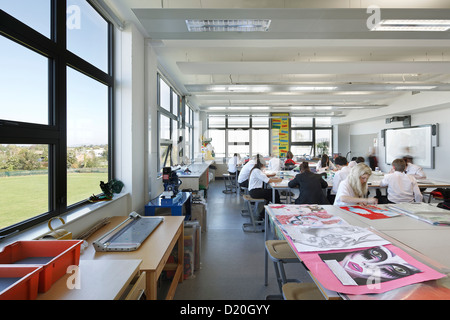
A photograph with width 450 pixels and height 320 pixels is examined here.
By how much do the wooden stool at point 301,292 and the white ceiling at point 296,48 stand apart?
2519 mm

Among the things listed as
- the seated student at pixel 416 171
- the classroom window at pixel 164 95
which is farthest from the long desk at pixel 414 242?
the classroom window at pixel 164 95

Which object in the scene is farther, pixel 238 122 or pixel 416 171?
pixel 238 122

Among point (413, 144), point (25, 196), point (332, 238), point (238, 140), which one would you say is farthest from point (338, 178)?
point (238, 140)

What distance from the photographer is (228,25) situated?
2.61 metres

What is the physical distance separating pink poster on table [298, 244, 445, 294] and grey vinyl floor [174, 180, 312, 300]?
47.0 inches

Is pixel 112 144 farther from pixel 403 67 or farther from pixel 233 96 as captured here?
pixel 403 67

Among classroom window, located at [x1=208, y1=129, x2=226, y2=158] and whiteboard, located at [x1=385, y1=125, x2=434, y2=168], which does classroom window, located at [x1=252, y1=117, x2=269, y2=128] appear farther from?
whiteboard, located at [x1=385, y1=125, x2=434, y2=168]

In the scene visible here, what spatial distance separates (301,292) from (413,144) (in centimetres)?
843

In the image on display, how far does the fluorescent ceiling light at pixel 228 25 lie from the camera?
2523 millimetres

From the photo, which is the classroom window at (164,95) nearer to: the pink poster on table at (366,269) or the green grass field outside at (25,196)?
the green grass field outside at (25,196)

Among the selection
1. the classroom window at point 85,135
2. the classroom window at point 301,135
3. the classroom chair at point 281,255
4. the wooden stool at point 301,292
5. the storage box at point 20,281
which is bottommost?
the wooden stool at point 301,292

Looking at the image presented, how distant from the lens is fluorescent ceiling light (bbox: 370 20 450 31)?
2.46 meters

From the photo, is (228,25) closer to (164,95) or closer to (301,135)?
(164,95)
